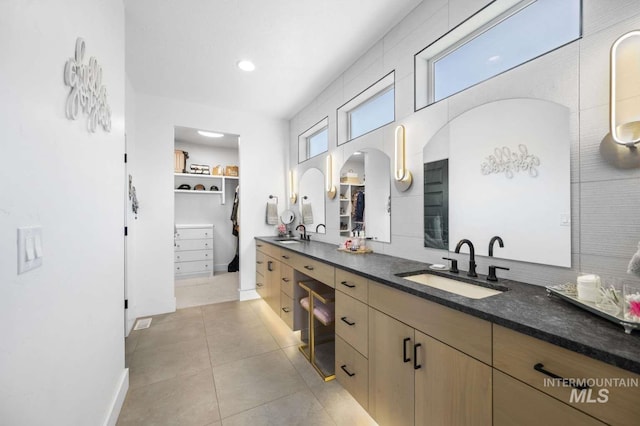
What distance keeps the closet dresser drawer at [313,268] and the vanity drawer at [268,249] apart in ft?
1.06

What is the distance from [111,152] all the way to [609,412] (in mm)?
2464

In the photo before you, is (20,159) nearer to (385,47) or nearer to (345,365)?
(345,365)

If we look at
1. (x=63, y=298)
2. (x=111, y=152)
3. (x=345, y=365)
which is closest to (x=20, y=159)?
(x=63, y=298)

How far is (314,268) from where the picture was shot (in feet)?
7.23

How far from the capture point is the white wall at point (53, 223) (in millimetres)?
689

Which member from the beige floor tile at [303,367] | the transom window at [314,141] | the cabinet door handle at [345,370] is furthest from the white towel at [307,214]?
the cabinet door handle at [345,370]

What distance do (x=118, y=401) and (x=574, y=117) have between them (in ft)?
10.0

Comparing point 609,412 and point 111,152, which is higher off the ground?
point 111,152

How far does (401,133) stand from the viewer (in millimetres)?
2031

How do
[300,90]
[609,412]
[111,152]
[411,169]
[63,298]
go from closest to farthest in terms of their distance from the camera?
[609,412], [63,298], [111,152], [411,169], [300,90]

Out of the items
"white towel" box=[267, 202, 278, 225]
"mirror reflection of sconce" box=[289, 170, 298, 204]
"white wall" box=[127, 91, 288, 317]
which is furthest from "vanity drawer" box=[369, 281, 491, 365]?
"white wall" box=[127, 91, 288, 317]

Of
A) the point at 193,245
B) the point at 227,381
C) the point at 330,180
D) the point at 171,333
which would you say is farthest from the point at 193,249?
the point at 227,381

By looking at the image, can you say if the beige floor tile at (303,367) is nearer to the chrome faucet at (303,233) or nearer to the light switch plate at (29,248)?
the chrome faucet at (303,233)

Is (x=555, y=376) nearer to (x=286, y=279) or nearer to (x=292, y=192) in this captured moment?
(x=286, y=279)
